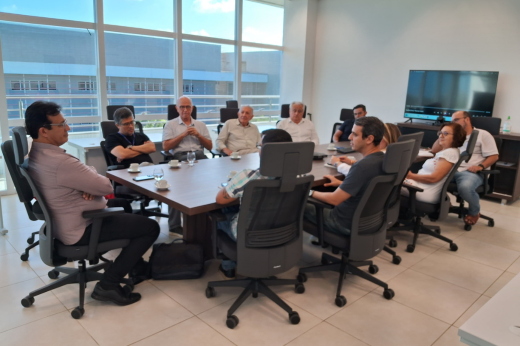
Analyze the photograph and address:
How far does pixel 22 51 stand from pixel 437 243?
17.8ft

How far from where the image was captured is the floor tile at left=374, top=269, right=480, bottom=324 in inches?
104

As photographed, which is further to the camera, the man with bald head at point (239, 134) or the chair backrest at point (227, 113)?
the chair backrest at point (227, 113)

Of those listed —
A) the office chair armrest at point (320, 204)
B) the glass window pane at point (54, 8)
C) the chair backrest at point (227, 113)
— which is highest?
the glass window pane at point (54, 8)

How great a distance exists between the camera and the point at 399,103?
7008 millimetres

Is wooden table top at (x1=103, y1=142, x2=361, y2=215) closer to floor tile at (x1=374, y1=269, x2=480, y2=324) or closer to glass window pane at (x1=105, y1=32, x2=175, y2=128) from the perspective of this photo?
floor tile at (x1=374, y1=269, x2=480, y2=324)

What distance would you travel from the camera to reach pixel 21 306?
8.26 feet

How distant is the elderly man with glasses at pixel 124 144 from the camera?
3.79 metres

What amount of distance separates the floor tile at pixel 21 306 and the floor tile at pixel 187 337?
72 cm

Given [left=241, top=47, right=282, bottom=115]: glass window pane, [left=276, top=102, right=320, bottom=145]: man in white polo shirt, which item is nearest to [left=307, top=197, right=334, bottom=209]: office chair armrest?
[left=276, top=102, right=320, bottom=145]: man in white polo shirt

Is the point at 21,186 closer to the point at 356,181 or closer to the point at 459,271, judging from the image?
the point at 356,181

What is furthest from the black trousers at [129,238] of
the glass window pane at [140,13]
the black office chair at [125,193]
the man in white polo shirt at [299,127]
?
the glass window pane at [140,13]

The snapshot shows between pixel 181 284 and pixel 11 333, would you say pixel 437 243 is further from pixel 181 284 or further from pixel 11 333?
pixel 11 333

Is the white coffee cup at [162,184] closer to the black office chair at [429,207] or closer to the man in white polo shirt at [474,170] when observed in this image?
the black office chair at [429,207]

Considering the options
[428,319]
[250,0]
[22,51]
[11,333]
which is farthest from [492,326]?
[250,0]
